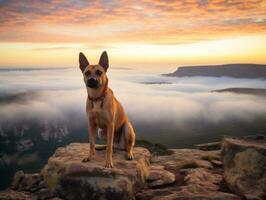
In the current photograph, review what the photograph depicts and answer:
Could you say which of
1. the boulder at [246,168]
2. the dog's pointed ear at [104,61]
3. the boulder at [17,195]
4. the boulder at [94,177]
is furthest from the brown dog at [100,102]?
the boulder at [246,168]

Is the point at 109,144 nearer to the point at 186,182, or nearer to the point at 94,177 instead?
the point at 94,177

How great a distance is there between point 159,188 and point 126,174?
6.93 ft

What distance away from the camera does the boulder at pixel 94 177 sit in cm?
1182

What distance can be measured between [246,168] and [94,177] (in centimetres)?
573

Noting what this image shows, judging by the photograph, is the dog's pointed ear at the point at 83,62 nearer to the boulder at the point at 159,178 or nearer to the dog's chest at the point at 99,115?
the dog's chest at the point at 99,115

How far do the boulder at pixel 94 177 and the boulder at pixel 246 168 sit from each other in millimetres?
3512

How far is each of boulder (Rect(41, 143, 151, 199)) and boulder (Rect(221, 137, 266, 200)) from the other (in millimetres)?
3512

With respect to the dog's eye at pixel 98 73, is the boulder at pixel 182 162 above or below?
below

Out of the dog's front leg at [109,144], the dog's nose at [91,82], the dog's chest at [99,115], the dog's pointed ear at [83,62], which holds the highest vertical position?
the dog's pointed ear at [83,62]

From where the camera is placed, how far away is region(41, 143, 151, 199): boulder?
11820 mm

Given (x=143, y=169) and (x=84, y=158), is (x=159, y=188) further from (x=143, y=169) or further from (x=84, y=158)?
(x=84, y=158)

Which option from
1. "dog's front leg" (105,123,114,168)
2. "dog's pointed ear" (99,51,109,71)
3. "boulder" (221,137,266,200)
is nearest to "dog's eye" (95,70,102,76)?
"dog's pointed ear" (99,51,109,71)

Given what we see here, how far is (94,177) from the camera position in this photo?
12.0 m

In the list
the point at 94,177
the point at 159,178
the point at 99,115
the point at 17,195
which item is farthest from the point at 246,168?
the point at 17,195
